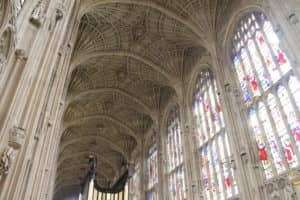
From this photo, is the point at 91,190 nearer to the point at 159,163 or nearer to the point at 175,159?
the point at 159,163

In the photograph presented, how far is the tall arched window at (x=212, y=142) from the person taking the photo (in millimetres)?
10023

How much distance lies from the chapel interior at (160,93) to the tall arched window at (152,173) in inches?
7.1

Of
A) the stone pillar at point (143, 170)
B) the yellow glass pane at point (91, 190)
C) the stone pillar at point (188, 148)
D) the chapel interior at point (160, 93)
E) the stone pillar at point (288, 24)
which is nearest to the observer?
the chapel interior at point (160, 93)

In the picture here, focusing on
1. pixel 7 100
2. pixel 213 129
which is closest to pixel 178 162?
pixel 213 129

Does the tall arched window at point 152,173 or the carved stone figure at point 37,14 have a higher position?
the tall arched window at point 152,173

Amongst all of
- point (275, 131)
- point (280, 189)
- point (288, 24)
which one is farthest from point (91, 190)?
point (288, 24)

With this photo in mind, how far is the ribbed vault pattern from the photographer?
1284 cm

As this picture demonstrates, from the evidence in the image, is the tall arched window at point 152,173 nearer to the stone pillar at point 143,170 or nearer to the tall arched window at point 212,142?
the stone pillar at point 143,170

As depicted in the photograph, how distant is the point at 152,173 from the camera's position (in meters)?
18.4

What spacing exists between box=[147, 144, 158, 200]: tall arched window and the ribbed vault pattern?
7.83 ft

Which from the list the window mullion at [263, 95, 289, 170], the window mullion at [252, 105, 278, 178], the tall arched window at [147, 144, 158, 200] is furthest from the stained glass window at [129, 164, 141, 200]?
the window mullion at [263, 95, 289, 170]

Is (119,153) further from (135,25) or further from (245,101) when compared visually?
(245,101)

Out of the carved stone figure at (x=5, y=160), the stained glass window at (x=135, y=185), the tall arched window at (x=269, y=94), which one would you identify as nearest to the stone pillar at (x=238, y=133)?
the tall arched window at (x=269, y=94)

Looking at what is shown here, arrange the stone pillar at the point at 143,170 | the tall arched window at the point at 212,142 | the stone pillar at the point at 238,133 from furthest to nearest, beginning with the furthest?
the stone pillar at the point at 143,170
the tall arched window at the point at 212,142
the stone pillar at the point at 238,133
